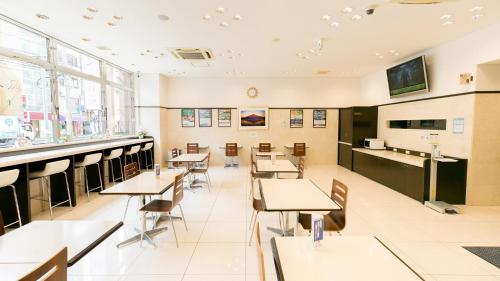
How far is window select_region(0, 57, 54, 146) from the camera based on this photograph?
13.9 feet

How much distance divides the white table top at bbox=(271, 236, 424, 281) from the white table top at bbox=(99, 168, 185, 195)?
192 centimetres

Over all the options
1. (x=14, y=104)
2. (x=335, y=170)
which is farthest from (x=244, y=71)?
(x=14, y=104)

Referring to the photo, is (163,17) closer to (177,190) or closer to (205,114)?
(177,190)

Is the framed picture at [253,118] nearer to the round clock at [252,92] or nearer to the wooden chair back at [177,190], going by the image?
the round clock at [252,92]

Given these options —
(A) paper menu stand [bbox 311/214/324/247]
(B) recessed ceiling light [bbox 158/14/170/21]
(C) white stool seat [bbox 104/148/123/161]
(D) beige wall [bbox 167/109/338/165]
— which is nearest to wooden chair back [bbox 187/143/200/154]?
(D) beige wall [bbox 167/109/338/165]

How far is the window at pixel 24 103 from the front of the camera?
13.9ft

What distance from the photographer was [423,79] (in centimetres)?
557

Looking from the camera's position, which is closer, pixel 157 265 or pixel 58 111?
pixel 157 265

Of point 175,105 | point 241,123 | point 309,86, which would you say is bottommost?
point 241,123

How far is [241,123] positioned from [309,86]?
2944 millimetres

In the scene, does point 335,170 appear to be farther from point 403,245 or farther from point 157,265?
point 157,265

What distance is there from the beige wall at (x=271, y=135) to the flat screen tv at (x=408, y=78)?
2866mm

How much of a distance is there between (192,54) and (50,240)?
5.48 m

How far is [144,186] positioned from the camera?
3.21m
